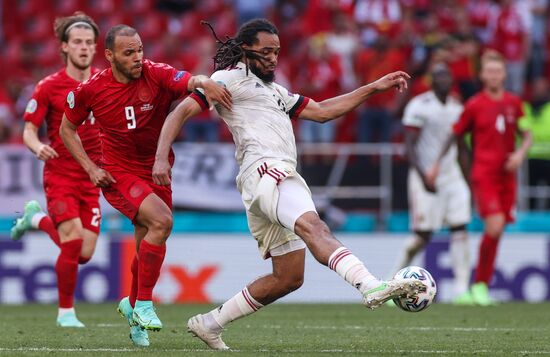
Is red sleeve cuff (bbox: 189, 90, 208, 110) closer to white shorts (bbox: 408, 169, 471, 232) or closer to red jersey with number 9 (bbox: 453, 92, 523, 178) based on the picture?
red jersey with number 9 (bbox: 453, 92, 523, 178)

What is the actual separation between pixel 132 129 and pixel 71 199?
2.41m

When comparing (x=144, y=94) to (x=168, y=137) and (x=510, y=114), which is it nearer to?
(x=168, y=137)

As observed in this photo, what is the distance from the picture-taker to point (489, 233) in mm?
13031

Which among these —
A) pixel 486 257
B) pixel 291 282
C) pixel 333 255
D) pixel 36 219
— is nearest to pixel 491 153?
pixel 486 257

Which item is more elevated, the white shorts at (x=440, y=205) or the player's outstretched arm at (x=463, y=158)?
the player's outstretched arm at (x=463, y=158)

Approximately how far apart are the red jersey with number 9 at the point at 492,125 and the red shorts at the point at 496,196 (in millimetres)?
111

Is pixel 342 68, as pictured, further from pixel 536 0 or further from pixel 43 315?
pixel 43 315

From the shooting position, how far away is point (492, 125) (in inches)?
526

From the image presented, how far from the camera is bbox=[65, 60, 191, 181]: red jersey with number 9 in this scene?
8359mm

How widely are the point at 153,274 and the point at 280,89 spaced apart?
1520 millimetres

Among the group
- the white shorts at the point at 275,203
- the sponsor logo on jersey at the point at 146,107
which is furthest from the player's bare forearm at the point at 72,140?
the white shorts at the point at 275,203

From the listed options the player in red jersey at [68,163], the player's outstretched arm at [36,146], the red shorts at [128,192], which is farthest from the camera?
the player in red jersey at [68,163]

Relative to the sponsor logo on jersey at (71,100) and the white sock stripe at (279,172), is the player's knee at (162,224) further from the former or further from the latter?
the sponsor logo on jersey at (71,100)

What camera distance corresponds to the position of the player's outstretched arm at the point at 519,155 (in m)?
12.8
